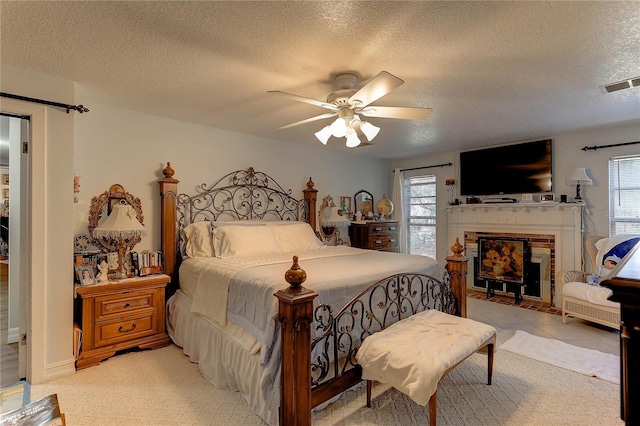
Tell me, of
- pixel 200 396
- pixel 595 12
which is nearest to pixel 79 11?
pixel 200 396

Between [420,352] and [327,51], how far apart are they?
2011mm

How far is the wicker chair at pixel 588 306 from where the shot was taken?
3334 mm

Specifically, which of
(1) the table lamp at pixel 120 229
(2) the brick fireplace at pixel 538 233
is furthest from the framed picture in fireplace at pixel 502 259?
(1) the table lamp at pixel 120 229

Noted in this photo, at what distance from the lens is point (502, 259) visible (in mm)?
4926

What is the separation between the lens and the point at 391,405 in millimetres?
2225

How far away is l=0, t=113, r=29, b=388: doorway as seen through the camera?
8.36 feet

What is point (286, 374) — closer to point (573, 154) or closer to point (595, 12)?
point (595, 12)

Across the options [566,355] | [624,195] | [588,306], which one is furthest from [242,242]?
[624,195]

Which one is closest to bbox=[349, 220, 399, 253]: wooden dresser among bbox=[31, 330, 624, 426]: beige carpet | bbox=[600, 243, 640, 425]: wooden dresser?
bbox=[31, 330, 624, 426]: beige carpet

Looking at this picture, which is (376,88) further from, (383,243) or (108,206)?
(383,243)

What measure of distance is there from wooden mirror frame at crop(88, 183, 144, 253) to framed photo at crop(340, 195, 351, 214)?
3.24 metres

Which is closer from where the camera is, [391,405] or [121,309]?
[391,405]

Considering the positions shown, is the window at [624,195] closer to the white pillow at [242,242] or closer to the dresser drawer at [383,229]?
the dresser drawer at [383,229]

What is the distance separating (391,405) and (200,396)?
4.58 ft
